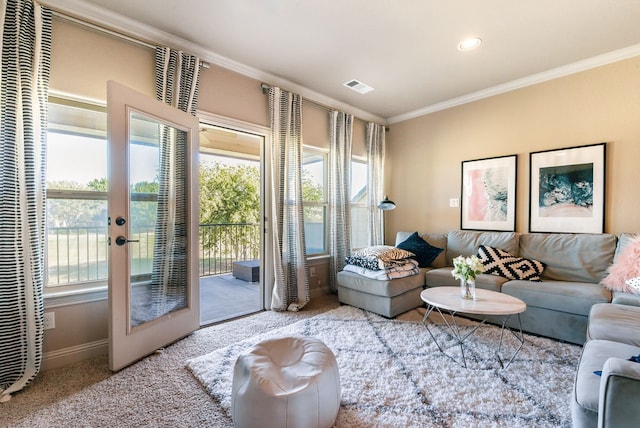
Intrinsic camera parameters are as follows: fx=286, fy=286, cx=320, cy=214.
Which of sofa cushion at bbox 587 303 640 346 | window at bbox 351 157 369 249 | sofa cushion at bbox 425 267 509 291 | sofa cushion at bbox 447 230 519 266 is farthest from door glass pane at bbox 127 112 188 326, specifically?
sofa cushion at bbox 447 230 519 266

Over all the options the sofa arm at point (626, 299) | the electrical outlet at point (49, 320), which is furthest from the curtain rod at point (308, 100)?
the sofa arm at point (626, 299)

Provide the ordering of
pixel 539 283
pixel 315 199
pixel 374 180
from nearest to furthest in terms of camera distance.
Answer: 1. pixel 539 283
2. pixel 315 199
3. pixel 374 180

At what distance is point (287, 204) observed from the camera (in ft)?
11.1

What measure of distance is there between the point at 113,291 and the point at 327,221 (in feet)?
8.62

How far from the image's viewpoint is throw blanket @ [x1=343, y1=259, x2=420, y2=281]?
3031 millimetres

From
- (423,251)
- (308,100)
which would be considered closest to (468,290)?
(423,251)

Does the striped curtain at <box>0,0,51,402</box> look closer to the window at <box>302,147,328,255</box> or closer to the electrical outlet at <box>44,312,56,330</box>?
the electrical outlet at <box>44,312,56,330</box>

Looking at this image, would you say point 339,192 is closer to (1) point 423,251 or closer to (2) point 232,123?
(1) point 423,251

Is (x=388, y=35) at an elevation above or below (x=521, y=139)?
above

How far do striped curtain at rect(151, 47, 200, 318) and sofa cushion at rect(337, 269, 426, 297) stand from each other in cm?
173

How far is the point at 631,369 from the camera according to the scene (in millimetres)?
956

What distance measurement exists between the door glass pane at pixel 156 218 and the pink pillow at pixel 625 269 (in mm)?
3688

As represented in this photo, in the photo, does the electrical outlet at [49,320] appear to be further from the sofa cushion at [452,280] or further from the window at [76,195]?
the sofa cushion at [452,280]

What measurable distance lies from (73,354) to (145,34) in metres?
2.61
